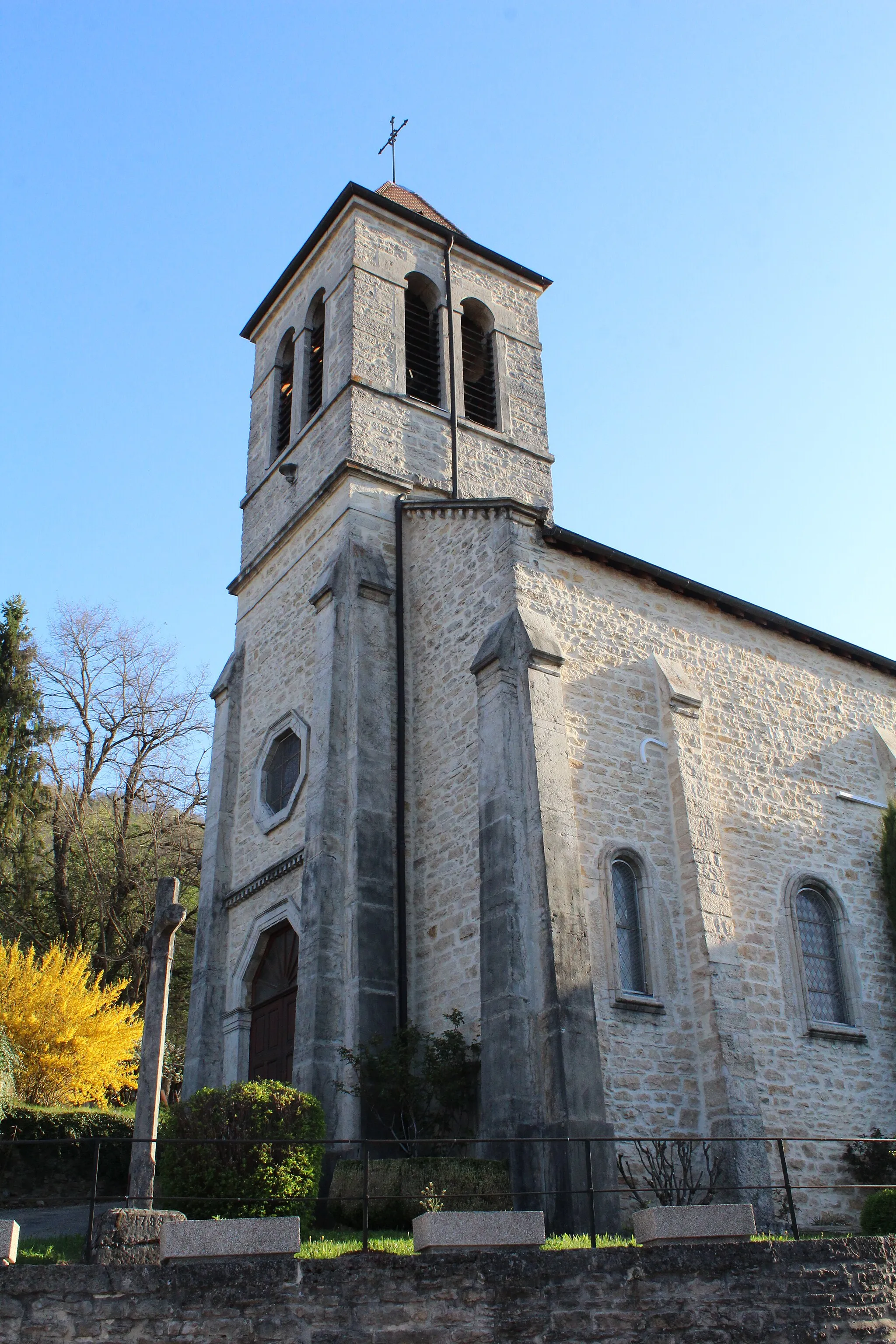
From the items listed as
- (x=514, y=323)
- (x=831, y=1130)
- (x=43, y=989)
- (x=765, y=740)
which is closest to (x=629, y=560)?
(x=765, y=740)

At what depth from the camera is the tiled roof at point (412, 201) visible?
22891 millimetres

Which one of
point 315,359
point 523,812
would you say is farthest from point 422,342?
point 523,812

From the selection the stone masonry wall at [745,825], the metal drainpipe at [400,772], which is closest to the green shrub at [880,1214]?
the stone masonry wall at [745,825]

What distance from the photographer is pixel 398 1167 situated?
10.6 metres

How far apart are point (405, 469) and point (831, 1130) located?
11134mm

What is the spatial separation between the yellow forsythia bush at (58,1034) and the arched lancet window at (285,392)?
33.6ft

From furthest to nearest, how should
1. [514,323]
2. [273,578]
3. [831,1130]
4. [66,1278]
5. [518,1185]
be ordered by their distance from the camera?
1. [514,323]
2. [273,578]
3. [831,1130]
4. [518,1185]
5. [66,1278]

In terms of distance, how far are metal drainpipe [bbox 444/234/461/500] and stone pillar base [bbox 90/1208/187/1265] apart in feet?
40.0

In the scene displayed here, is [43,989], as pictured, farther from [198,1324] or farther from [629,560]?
[198,1324]

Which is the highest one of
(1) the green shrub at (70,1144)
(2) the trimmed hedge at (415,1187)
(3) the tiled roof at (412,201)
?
(3) the tiled roof at (412,201)

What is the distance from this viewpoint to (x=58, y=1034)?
19484mm

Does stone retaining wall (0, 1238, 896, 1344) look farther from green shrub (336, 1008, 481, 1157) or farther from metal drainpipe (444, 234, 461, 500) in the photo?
metal drainpipe (444, 234, 461, 500)

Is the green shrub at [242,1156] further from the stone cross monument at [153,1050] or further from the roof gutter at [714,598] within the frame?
the roof gutter at [714,598]

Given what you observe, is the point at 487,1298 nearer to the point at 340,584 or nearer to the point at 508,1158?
the point at 508,1158
